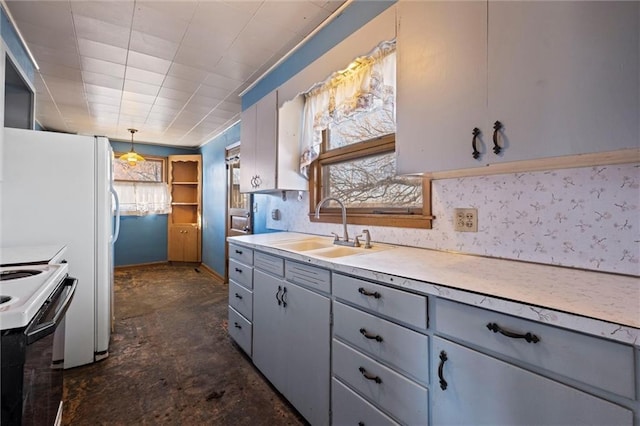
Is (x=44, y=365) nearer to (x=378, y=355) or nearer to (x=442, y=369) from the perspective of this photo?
(x=378, y=355)

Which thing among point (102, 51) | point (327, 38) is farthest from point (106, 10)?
point (327, 38)

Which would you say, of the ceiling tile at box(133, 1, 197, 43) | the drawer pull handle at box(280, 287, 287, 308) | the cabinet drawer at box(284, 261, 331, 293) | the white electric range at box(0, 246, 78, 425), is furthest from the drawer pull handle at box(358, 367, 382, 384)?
the ceiling tile at box(133, 1, 197, 43)

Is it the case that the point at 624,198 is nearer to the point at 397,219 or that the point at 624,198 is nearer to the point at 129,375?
the point at 397,219

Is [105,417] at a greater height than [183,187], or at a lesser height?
lesser

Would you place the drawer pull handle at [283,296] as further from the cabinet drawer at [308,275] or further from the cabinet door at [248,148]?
the cabinet door at [248,148]

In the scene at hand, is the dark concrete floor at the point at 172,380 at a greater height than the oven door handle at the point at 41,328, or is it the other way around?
the oven door handle at the point at 41,328

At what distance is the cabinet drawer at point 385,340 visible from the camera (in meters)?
1.00

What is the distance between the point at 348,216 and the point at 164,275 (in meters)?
4.24

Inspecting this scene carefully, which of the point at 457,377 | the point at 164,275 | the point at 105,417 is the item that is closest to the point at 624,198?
Result: the point at 457,377

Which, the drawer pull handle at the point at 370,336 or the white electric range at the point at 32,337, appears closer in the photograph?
the white electric range at the point at 32,337

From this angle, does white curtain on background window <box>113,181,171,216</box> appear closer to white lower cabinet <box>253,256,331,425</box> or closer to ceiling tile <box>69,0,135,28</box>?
ceiling tile <box>69,0,135,28</box>

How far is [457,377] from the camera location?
91cm

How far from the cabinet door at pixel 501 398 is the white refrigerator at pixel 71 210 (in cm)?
246

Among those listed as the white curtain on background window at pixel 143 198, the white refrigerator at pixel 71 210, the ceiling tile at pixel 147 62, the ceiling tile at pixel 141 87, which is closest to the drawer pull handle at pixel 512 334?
the white refrigerator at pixel 71 210
